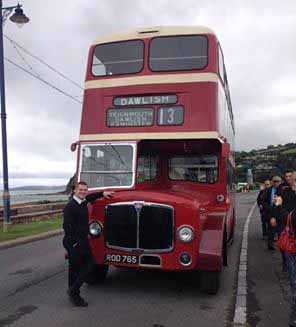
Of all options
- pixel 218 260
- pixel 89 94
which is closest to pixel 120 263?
pixel 218 260

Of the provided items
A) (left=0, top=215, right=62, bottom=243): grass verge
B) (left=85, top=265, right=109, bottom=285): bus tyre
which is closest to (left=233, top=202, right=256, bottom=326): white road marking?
(left=85, top=265, right=109, bottom=285): bus tyre

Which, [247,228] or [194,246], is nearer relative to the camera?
[194,246]

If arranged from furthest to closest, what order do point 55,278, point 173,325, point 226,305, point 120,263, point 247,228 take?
1. point 247,228
2. point 55,278
3. point 120,263
4. point 226,305
5. point 173,325

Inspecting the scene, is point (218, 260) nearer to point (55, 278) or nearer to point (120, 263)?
point (120, 263)

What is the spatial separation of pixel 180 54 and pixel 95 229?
136 inches

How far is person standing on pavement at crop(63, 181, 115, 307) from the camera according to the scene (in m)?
6.75

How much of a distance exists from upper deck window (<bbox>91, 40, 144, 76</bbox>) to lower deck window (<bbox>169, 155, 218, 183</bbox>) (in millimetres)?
1918

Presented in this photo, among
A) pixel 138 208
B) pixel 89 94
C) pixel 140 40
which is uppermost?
pixel 140 40

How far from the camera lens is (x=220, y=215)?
8.77 metres

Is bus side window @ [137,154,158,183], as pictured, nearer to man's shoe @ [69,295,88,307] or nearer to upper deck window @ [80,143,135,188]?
upper deck window @ [80,143,135,188]

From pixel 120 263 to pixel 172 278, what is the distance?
1.74 m

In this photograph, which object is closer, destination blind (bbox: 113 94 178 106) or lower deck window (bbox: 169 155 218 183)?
destination blind (bbox: 113 94 178 106)

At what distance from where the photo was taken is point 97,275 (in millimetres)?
8180

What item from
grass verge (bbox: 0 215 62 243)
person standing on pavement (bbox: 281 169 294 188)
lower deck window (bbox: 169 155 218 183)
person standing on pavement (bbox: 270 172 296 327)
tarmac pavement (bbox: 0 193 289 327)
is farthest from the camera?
grass verge (bbox: 0 215 62 243)
